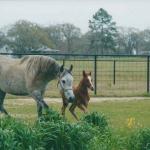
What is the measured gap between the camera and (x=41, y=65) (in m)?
14.4

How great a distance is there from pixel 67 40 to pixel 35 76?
4927 cm

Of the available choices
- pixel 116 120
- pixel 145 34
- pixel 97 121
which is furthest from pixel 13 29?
pixel 97 121

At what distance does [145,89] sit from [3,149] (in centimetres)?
2045

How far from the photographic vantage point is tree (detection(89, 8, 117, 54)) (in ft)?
235

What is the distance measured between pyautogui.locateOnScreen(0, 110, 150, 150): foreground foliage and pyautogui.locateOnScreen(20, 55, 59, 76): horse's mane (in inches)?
190

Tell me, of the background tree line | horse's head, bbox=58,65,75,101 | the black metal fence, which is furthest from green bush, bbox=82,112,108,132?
the background tree line

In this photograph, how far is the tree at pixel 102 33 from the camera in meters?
71.5

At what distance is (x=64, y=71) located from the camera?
1429cm

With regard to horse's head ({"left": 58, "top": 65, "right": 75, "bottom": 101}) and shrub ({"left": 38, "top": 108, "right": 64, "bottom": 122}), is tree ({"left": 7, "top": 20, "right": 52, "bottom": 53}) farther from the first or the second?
shrub ({"left": 38, "top": 108, "right": 64, "bottom": 122})

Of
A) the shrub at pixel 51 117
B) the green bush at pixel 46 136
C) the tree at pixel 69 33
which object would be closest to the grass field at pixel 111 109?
the shrub at pixel 51 117

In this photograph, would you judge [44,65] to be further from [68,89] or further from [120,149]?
[120,149]

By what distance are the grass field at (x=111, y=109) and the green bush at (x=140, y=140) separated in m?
5.41

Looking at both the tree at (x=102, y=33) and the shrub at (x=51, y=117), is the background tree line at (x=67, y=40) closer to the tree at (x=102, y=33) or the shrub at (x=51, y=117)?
the tree at (x=102, y=33)

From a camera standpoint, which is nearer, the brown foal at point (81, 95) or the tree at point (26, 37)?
the brown foal at point (81, 95)
